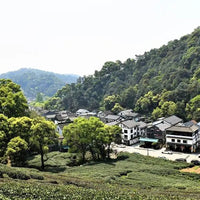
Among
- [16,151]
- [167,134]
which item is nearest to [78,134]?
[16,151]

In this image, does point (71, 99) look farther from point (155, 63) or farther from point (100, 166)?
point (100, 166)

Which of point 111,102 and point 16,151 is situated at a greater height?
point 16,151

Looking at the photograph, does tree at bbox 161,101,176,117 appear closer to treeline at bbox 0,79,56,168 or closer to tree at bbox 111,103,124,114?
tree at bbox 111,103,124,114

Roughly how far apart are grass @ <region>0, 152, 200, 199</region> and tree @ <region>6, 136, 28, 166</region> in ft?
11.3

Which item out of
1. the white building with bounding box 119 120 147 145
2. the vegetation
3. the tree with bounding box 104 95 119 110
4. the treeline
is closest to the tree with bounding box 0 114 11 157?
the treeline

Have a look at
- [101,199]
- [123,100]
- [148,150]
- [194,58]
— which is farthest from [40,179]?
[194,58]

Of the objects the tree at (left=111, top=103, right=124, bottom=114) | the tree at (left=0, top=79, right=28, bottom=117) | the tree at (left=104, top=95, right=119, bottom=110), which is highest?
the tree at (left=0, top=79, right=28, bottom=117)

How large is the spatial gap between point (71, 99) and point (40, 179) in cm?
9924

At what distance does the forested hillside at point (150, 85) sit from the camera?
218ft

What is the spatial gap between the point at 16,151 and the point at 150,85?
69.4 meters

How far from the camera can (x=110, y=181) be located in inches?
864

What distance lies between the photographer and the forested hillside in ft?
218

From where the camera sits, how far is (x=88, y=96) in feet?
378

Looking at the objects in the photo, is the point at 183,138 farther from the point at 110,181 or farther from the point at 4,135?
the point at 4,135
